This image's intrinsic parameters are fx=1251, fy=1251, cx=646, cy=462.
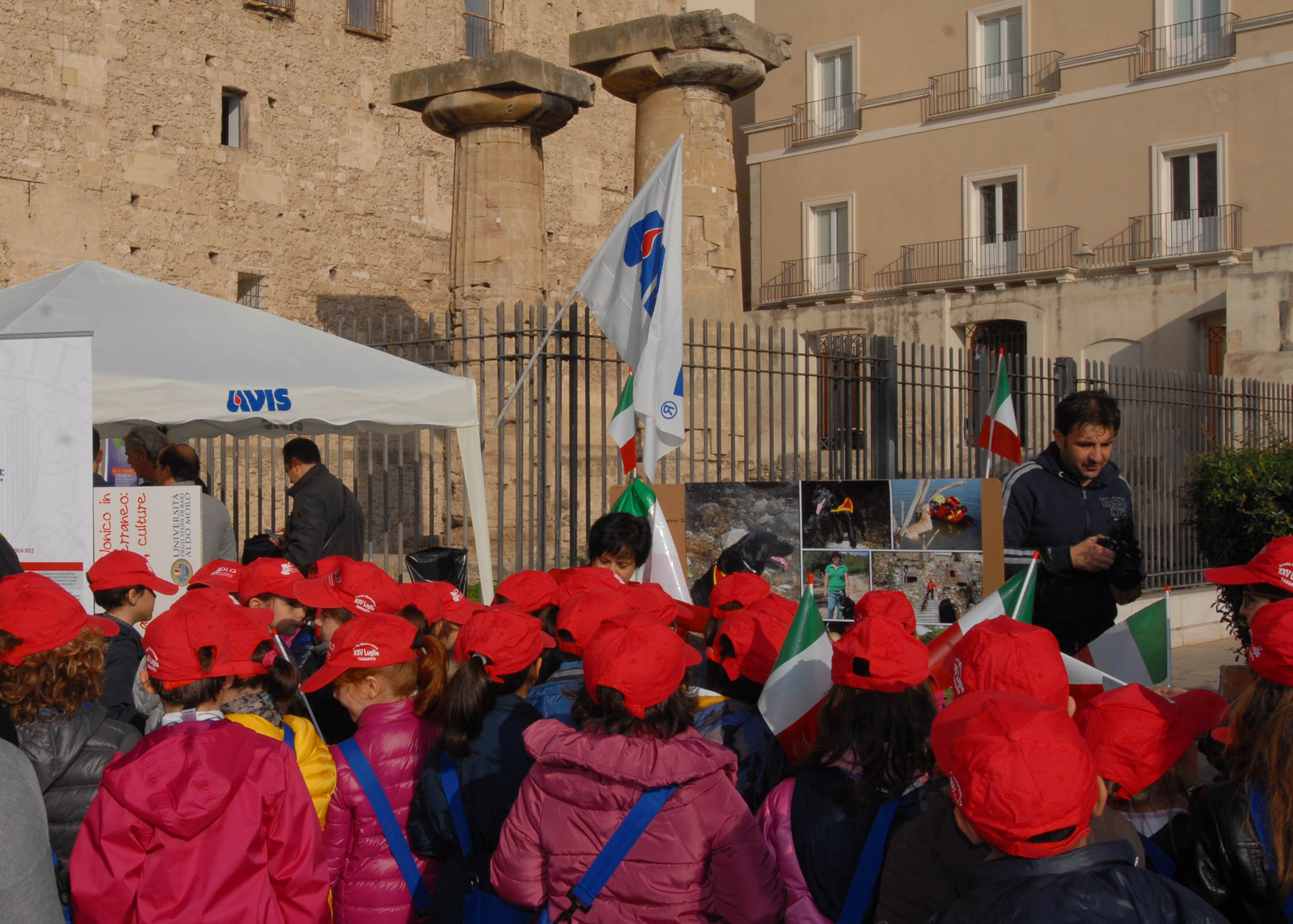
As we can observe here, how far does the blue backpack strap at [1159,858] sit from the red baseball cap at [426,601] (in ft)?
8.11

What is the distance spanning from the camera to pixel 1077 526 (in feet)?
15.1

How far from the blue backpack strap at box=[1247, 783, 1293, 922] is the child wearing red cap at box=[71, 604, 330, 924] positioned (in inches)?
70.0

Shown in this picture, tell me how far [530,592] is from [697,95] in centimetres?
865

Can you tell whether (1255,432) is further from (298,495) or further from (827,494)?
(298,495)

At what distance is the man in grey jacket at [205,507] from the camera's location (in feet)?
20.5

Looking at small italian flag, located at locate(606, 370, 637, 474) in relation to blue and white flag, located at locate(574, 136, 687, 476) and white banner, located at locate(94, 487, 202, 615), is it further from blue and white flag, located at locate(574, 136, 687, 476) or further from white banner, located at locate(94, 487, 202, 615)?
white banner, located at locate(94, 487, 202, 615)

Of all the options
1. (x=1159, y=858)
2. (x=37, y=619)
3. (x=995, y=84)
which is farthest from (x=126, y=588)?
(x=995, y=84)

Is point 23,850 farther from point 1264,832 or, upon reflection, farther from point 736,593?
point 736,593

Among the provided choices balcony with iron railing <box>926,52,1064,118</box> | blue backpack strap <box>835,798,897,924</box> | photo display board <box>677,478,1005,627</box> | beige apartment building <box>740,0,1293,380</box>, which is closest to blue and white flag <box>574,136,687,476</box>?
photo display board <box>677,478,1005,627</box>

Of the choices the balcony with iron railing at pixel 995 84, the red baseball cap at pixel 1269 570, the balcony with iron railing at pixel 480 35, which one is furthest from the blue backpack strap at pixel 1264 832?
the balcony with iron railing at pixel 995 84

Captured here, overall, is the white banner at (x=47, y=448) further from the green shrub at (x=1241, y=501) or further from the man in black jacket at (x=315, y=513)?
the green shrub at (x=1241, y=501)

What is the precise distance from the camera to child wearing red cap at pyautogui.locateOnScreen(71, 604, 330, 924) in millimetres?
2330

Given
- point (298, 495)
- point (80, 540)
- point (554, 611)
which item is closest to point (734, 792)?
point (554, 611)

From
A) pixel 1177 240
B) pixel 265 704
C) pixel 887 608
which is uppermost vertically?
pixel 1177 240
